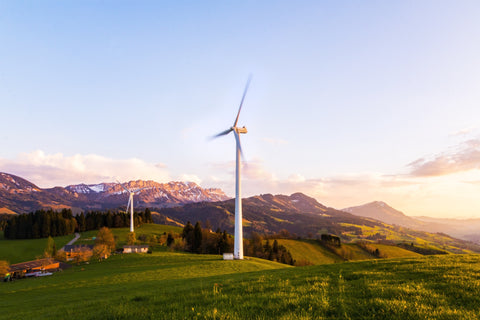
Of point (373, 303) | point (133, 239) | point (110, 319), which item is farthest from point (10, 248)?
point (373, 303)

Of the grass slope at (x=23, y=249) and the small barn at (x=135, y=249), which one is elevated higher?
the small barn at (x=135, y=249)

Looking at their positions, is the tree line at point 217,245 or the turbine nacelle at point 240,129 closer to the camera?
the turbine nacelle at point 240,129

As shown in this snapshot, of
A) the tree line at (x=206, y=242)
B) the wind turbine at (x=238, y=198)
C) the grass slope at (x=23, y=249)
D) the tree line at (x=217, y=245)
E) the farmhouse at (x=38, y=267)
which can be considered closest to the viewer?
the wind turbine at (x=238, y=198)

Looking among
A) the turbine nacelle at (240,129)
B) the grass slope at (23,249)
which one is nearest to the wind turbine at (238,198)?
the turbine nacelle at (240,129)

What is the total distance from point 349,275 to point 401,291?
201 inches

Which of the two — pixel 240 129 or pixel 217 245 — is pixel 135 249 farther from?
pixel 240 129

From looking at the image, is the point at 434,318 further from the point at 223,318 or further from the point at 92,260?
the point at 92,260

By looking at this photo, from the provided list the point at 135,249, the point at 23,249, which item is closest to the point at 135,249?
the point at 135,249

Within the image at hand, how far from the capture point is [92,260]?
325ft

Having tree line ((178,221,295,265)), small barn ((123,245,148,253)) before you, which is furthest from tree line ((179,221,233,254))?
small barn ((123,245,148,253))

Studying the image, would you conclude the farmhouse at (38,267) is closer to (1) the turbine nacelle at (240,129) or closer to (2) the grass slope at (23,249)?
(2) the grass slope at (23,249)

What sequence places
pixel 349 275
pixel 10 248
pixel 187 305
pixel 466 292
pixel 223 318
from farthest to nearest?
pixel 10 248 → pixel 349 275 → pixel 187 305 → pixel 466 292 → pixel 223 318

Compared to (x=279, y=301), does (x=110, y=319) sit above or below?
below

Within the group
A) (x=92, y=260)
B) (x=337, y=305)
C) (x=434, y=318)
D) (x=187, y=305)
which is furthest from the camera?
(x=92, y=260)
